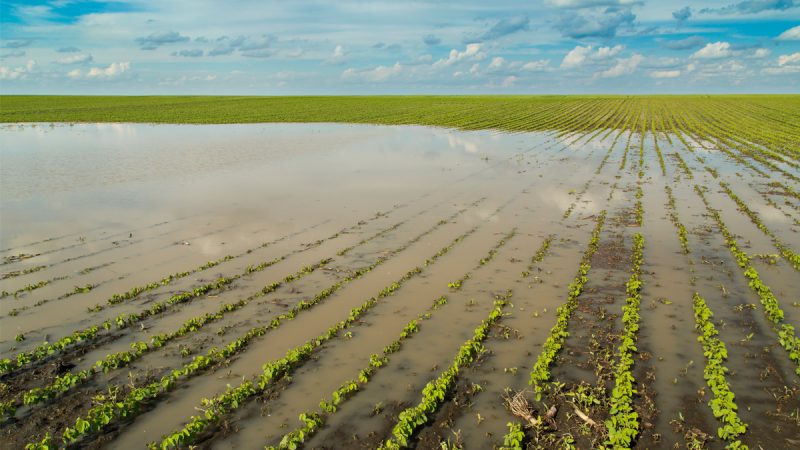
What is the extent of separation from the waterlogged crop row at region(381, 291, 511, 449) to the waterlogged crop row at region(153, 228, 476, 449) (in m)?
2.22

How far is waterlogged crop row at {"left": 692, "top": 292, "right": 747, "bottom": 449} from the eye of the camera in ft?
21.6

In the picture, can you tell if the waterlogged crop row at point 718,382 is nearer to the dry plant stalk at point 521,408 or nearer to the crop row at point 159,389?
the dry plant stalk at point 521,408

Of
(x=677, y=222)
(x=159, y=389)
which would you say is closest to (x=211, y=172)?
(x=159, y=389)

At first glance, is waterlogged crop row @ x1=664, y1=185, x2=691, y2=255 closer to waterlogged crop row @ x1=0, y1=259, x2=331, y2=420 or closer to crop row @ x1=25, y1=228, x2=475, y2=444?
crop row @ x1=25, y1=228, x2=475, y2=444

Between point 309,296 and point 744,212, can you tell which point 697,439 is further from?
point 744,212

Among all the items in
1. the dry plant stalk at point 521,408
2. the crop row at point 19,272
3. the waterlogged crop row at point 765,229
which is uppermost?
the crop row at point 19,272

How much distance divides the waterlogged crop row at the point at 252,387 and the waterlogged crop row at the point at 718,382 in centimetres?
608

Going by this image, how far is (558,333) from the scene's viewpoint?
9.12m

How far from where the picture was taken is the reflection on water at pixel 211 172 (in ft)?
58.0

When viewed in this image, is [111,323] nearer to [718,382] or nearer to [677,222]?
[718,382]

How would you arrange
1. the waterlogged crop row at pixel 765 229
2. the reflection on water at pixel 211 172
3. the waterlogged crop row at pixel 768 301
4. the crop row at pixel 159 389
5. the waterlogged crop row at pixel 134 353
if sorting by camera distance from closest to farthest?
the crop row at pixel 159 389 → the waterlogged crop row at pixel 134 353 → the waterlogged crop row at pixel 768 301 → the waterlogged crop row at pixel 765 229 → the reflection on water at pixel 211 172

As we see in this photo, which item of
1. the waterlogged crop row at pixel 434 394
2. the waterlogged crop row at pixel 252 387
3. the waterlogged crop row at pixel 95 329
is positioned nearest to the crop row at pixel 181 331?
the waterlogged crop row at pixel 95 329

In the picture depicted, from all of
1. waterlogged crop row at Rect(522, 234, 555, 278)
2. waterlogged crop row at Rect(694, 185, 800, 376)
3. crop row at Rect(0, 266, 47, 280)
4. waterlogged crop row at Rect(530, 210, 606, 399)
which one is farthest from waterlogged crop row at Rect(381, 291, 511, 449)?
crop row at Rect(0, 266, 47, 280)

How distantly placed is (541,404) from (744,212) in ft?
47.4
